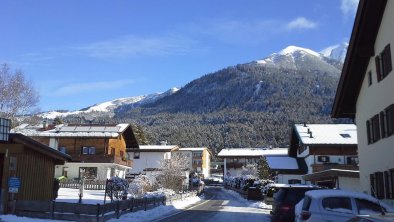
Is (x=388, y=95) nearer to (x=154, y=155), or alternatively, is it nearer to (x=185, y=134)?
(x=154, y=155)

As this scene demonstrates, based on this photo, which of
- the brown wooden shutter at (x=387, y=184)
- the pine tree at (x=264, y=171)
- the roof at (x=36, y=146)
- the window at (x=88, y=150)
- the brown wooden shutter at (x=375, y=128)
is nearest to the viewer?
the brown wooden shutter at (x=387, y=184)

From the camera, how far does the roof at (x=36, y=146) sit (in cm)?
2245

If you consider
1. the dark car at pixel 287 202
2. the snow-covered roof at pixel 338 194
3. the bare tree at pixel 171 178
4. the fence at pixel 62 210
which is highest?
the bare tree at pixel 171 178

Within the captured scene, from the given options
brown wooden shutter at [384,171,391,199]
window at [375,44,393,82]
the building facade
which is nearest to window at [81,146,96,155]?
the building facade

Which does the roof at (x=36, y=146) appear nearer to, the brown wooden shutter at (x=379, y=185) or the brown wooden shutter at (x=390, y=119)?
the brown wooden shutter at (x=390, y=119)

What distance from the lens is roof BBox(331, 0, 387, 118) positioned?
22.3 m

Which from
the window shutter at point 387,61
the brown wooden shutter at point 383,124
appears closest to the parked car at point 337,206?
the window shutter at point 387,61

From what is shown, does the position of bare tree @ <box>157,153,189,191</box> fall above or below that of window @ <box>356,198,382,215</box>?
above

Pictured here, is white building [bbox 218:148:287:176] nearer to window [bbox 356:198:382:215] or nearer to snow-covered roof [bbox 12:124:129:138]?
snow-covered roof [bbox 12:124:129:138]

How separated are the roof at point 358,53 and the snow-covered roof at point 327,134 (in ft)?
98.1

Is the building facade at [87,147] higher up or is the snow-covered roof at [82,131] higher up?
the snow-covered roof at [82,131]

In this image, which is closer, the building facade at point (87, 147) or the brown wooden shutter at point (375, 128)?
the brown wooden shutter at point (375, 128)

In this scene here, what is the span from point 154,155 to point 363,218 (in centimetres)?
7788

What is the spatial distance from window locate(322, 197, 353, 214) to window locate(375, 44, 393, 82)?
34.2 feet
